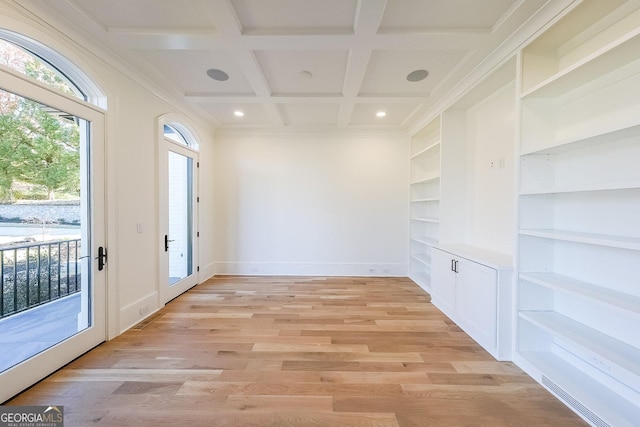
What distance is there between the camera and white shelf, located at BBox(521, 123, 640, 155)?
1520mm

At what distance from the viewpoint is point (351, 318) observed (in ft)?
10.4

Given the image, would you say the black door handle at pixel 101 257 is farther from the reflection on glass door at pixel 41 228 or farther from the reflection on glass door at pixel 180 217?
the reflection on glass door at pixel 180 217

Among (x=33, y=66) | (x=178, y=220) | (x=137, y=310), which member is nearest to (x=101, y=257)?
(x=137, y=310)

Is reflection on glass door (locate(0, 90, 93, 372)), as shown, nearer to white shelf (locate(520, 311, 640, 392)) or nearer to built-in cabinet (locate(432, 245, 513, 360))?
built-in cabinet (locate(432, 245, 513, 360))

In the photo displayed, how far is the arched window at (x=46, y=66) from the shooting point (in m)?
1.84

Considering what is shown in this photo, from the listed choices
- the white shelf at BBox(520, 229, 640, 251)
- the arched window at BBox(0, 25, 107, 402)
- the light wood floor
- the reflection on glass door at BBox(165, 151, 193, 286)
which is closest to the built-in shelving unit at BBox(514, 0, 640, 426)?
the white shelf at BBox(520, 229, 640, 251)

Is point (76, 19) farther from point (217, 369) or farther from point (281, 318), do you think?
point (281, 318)

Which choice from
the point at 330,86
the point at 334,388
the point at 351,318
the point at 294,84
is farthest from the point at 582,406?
the point at 294,84

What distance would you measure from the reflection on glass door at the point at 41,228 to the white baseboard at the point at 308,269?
2716 millimetres

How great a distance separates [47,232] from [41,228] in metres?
0.06

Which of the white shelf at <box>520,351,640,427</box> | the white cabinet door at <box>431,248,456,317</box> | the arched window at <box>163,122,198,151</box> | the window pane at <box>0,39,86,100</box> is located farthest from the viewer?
the arched window at <box>163,122,198,151</box>

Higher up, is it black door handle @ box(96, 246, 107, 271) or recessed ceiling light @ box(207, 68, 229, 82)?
recessed ceiling light @ box(207, 68, 229, 82)

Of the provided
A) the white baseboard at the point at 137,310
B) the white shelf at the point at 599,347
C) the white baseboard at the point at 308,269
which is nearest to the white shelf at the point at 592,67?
the white shelf at the point at 599,347

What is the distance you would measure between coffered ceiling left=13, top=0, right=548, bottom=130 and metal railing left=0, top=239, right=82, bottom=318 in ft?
6.04
